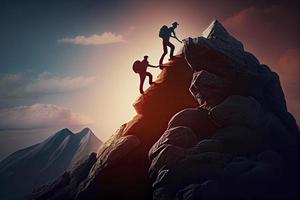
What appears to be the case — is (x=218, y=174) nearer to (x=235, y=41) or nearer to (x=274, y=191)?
(x=274, y=191)

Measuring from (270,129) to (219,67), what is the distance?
8635 millimetres

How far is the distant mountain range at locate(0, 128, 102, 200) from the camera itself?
148 m

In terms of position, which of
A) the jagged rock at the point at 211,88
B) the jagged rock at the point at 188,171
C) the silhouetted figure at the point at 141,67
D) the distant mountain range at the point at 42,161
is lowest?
the distant mountain range at the point at 42,161

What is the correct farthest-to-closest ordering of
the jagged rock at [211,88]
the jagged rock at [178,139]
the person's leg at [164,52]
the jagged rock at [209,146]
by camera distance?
the person's leg at [164,52]
the jagged rock at [211,88]
the jagged rock at [178,139]
the jagged rock at [209,146]

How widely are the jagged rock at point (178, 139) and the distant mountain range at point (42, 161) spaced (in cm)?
12236

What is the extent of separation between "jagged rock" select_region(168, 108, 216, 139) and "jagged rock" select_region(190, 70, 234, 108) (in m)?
1.44

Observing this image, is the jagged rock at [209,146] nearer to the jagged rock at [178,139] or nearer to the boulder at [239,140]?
the boulder at [239,140]

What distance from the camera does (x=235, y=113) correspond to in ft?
107

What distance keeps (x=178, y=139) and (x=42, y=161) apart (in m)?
144

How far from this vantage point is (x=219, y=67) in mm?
35719

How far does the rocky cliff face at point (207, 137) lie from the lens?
1110 inches

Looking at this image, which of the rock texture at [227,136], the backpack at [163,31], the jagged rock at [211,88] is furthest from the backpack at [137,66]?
the jagged rock at [211,88]

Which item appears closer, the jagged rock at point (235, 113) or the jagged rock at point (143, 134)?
the jagged rock at point (235, 113)

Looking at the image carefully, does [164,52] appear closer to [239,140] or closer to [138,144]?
[138,144]
